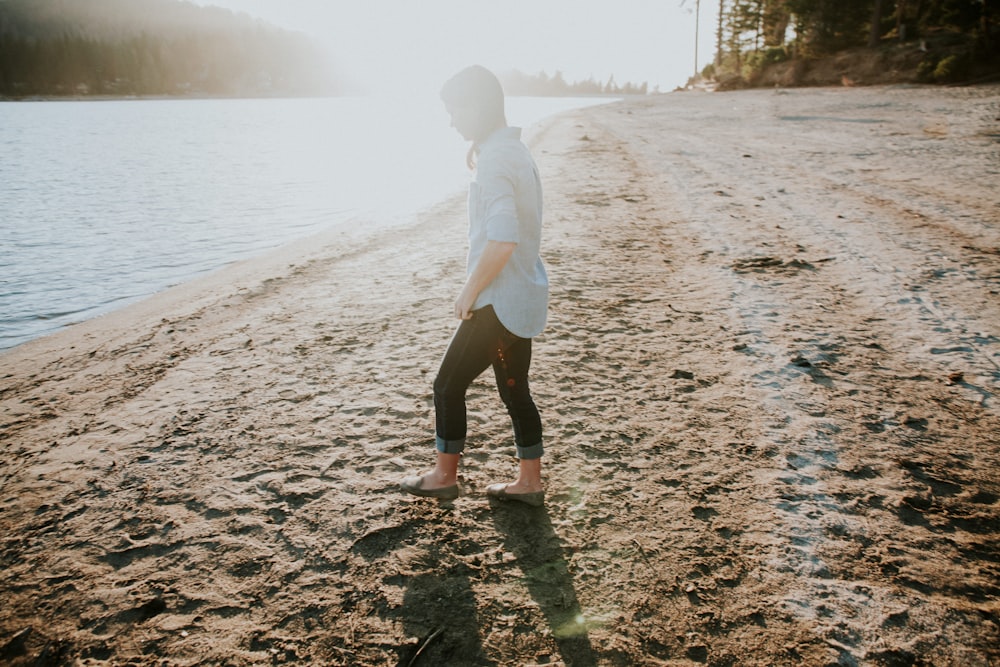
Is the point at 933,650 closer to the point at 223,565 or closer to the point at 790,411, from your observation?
the point at 790,411

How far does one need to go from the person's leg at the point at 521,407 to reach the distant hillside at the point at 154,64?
139182 mm

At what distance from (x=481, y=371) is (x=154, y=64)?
467 feet

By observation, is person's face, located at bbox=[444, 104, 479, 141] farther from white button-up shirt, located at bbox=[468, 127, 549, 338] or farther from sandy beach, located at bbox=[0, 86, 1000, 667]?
sandy beach, located at bbox=[0, 86, 1000, 667]

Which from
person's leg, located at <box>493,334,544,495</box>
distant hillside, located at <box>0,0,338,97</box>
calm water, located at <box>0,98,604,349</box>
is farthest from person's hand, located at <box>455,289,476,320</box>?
distant hillside, located at <box>0,0,338,97</box>

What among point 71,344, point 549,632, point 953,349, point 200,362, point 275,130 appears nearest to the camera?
point 549,632

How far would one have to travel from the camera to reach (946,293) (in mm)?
4852

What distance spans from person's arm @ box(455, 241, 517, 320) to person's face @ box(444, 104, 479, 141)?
1.54 ft

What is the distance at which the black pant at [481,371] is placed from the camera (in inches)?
92.1

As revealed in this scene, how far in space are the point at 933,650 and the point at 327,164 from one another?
24589 millimetres

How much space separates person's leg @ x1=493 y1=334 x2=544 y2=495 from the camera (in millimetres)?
2410

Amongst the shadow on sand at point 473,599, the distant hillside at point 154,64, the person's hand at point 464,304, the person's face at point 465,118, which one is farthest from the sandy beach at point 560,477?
the distant hillside at point 154,64

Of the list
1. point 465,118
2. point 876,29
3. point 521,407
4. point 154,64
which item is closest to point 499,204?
point 465,118

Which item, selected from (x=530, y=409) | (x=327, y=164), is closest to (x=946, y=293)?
(x=530, y=409)

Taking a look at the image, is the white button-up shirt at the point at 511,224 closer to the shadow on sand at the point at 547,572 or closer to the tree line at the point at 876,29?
the shadow on sand at the point at 547,572
